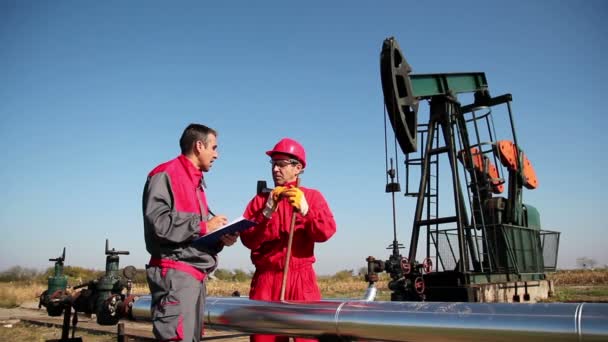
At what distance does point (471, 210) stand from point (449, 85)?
2.74 metres

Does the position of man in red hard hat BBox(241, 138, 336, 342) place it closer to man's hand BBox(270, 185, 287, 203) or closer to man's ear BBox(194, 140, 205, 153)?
man's hand BBox(270, 185, 287, 203)

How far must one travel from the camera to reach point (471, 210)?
10156 mm

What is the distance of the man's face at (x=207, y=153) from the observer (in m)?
2.70

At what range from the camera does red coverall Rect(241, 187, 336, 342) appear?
10.4 feet

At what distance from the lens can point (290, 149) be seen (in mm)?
3338

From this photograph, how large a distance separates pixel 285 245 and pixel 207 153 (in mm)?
912

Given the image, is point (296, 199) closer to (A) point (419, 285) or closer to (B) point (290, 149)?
(B) point (290, 149)

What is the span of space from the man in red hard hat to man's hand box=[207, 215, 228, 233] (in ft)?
1.79

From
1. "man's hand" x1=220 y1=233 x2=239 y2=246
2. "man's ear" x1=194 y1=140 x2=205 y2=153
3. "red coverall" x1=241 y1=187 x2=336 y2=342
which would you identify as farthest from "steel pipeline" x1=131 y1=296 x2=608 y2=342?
"man's ear" x1=194 y1=140 x2=205 y2=153

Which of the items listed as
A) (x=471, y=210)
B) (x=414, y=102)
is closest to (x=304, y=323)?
(x=414, y=102)

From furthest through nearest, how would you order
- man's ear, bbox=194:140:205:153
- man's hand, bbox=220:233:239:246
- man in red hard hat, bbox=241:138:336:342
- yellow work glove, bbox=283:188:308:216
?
man in red hard hat, bbox=241:138:336:342, yellow work glove, bbox=283:188:308:216, man's ear, bbox=194:140:205:153, man's hand, bbox=220:233:239:246

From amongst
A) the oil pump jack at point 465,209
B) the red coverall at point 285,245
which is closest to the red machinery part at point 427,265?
the oil pump jack at point 465,209

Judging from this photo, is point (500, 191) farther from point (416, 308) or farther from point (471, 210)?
point (416, 308)

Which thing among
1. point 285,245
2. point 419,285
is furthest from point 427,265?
point 285,245
